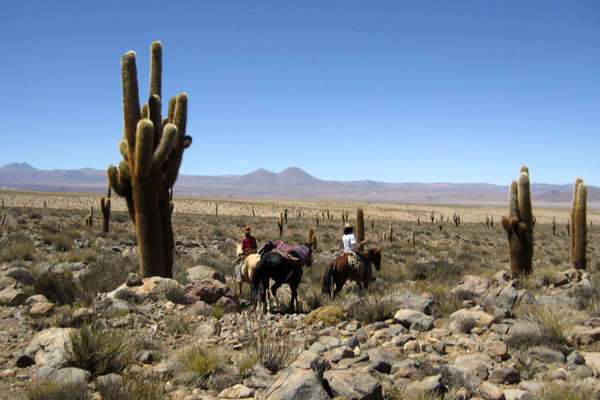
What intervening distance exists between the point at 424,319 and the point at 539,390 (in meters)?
2.98

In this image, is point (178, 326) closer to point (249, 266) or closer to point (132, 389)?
point (132, 389)

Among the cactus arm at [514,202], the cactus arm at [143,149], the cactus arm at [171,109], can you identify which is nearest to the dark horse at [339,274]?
the cactus arm at [143,149]

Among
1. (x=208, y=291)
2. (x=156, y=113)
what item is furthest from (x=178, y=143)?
(x=208, y=291)

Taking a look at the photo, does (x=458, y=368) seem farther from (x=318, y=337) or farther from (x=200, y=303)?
(x=200, y=303)

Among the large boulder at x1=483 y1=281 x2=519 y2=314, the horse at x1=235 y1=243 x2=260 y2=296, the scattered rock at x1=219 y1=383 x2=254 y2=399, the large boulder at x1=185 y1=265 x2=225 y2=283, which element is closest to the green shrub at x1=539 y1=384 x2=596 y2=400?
the large boulder at x1=483 y1=281 x2=519 y2=314

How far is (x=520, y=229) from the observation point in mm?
14648

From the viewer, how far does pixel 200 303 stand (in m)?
9.10

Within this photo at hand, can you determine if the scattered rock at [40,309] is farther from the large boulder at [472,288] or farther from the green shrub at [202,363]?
the large boulder at [472,288]

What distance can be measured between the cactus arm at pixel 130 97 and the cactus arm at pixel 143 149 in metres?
0.69

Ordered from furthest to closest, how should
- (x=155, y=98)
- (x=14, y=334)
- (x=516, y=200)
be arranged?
(x=516, y=200)
(x=155, y=98)
(x=14, y=334)

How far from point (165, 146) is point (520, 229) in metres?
11.6

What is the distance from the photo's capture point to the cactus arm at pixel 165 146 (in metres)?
11.0

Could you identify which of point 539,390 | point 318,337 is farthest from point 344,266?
point 539,390

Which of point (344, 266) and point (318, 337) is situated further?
point (344, 266)
